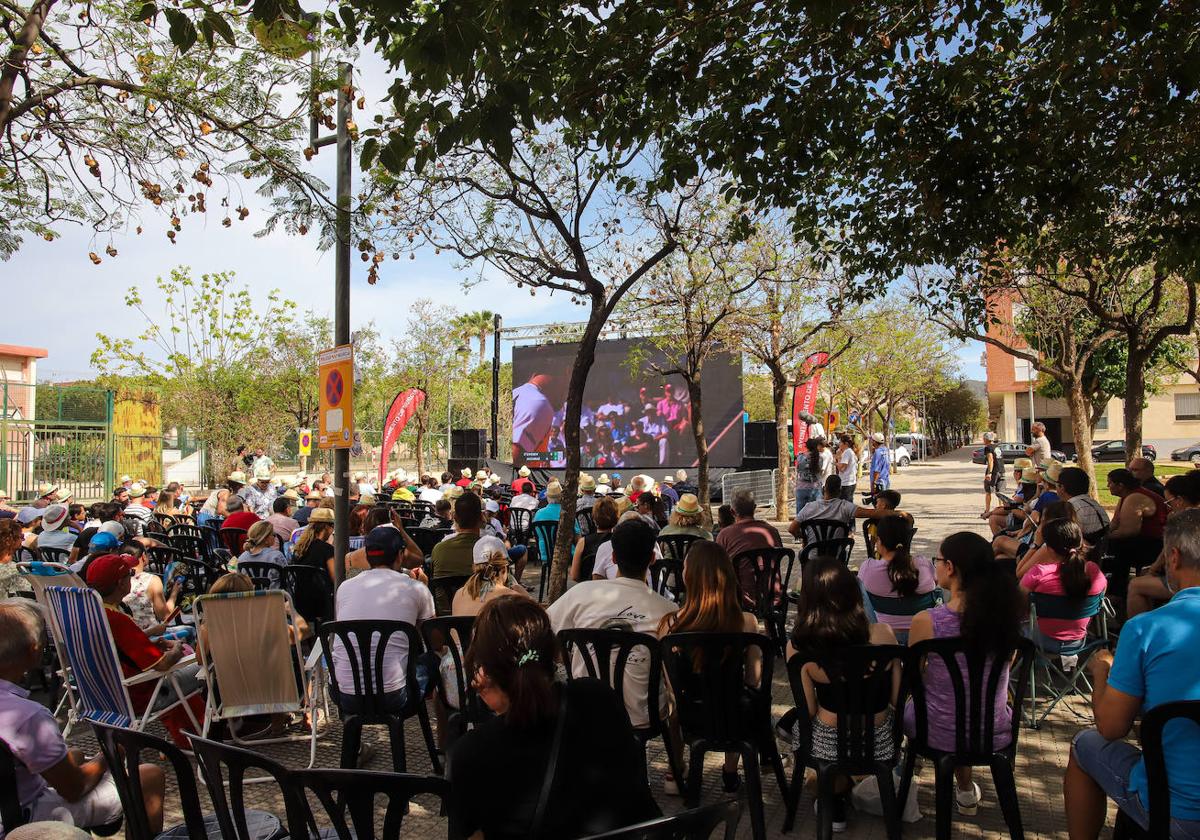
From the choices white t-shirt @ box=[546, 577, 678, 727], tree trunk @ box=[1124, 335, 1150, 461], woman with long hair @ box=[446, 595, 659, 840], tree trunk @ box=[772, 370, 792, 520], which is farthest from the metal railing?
woman with long hair @ box=[446, 595, 659, 840]

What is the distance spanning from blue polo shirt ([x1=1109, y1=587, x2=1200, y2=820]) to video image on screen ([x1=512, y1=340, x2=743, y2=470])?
19.8 m

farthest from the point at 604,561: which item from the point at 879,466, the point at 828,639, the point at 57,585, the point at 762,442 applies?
the point at 762,442

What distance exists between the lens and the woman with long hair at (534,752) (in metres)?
1.93

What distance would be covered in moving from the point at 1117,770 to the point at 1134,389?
1147cm

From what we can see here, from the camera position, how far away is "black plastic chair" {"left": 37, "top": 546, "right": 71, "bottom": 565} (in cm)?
739

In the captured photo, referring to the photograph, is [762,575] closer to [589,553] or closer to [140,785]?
[589,553]

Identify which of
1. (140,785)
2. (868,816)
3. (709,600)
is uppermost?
(709,600)

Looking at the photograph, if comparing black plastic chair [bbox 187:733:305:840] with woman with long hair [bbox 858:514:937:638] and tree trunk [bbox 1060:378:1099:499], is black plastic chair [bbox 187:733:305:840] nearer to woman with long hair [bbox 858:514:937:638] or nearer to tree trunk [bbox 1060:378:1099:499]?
woman with long hair [bbox 858:514:937:638]

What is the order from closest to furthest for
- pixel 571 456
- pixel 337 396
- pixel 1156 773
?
1. pixel 1156 773
2. pixel 337 396
3. pixel 571 456

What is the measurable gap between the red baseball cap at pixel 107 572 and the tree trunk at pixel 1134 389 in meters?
12.8

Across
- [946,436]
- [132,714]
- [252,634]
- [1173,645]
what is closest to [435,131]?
[252,634]

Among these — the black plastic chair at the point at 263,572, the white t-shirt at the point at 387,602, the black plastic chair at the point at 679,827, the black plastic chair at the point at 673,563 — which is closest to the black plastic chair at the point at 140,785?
the black plastic chair at the point at 679,827

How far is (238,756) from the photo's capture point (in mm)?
2035

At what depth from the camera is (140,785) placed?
2.48m
